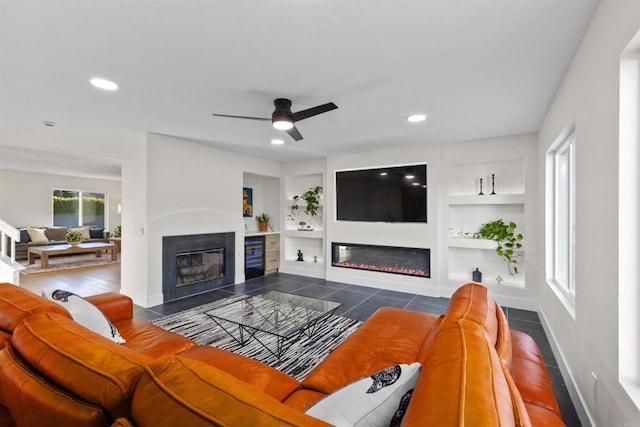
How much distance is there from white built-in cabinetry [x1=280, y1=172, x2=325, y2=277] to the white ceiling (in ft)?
8.32

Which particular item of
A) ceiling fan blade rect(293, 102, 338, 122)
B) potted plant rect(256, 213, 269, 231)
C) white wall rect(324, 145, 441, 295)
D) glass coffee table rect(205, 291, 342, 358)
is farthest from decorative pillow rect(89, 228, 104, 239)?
ceiling fan blade rect(293, 102, 338, 122)

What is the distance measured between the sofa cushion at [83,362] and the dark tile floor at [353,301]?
2.71 metres

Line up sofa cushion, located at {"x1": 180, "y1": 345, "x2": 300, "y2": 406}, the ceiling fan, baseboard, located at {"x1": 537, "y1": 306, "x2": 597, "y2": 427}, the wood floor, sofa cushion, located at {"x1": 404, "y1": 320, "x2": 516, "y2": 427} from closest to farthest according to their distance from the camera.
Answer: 1. sofa cushion, located at {"x1": 404, "y1": 320, "x2": 516, "y2": 427}
2. sofa cushion, located at {"x1": 180, "y1": 345, "x2": 300, "y2": 406}
3. baseboard, located at {"x1": 537, "y1": 306, "x2": 597, "y2": 427}
4. the ceiling fan
5. the wood floor

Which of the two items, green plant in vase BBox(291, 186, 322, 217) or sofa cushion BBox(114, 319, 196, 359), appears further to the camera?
green plant in vase BBox(291, 186, 322, 217)

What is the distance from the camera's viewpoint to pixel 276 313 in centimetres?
276

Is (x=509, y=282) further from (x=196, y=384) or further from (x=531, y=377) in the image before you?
(x=196, y=384)

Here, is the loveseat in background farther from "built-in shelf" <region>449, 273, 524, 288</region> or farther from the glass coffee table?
"built-in shelf" <region>449, 273, 524, 288</region>

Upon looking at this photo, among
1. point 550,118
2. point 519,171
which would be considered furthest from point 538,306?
point 550,118

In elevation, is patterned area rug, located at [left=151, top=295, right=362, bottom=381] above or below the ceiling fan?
below

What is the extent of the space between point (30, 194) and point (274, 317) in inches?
378

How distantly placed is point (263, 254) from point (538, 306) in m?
4.48

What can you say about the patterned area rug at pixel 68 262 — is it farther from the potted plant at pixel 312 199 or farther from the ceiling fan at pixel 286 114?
the ceiling fan at pixel 286 114

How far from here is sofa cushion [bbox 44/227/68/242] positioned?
8039mm

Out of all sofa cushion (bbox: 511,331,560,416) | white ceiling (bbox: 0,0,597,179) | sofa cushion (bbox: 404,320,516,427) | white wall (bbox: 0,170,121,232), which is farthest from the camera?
white wall (bbox: 0,170,121,232)
